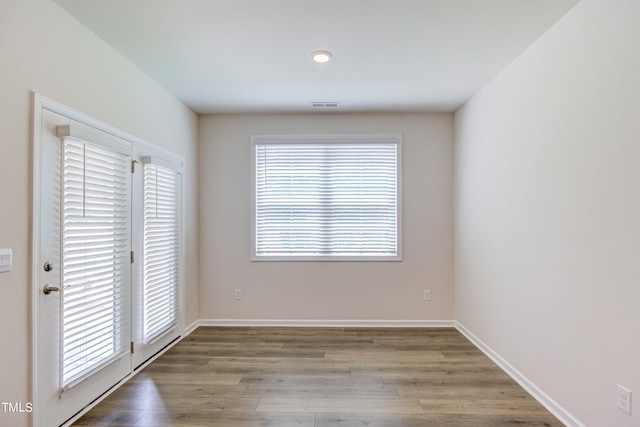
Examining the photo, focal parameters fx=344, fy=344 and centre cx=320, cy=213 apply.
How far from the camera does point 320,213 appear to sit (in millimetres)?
4195

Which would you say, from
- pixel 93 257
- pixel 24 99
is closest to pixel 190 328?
pixel 93 257

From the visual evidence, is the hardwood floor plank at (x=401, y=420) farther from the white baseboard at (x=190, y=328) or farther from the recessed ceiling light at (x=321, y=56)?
the recessed ceiling light at (x=321, y=56)

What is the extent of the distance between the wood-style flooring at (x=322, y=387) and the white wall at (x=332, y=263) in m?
0.52

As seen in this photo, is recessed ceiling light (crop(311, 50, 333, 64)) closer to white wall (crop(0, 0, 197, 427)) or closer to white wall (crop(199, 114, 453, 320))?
white wall (crop(199, 114, 453, 320))

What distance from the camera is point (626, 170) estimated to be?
173 centimetres

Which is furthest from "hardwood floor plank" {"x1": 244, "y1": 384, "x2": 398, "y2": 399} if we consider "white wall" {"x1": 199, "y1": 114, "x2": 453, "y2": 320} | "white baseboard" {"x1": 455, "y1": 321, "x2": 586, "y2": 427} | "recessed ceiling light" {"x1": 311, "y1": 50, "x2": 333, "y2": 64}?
"recessed ceiling light" {"x1": 311, "y1": 50, "x2": 333, "y2": 64}

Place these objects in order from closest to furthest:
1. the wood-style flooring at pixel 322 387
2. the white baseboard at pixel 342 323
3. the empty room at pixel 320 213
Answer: the empty room at pixel 320 213, the wood-style flooring at pixel 322 387, the white baseboard at pixel 342 323

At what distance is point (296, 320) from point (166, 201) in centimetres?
203

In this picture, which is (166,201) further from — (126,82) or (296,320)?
(296,320)

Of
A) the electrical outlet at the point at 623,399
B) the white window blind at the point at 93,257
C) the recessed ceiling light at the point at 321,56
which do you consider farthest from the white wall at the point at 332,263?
the electrical outlet at the point at 623,399

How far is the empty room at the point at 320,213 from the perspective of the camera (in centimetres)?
188

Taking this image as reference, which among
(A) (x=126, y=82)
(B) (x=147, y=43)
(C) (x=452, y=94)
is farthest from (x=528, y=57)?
(A) (x=126, y=82)

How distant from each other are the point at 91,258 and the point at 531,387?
3.25 m

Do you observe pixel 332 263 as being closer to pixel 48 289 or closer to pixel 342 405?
pixel 342 405
